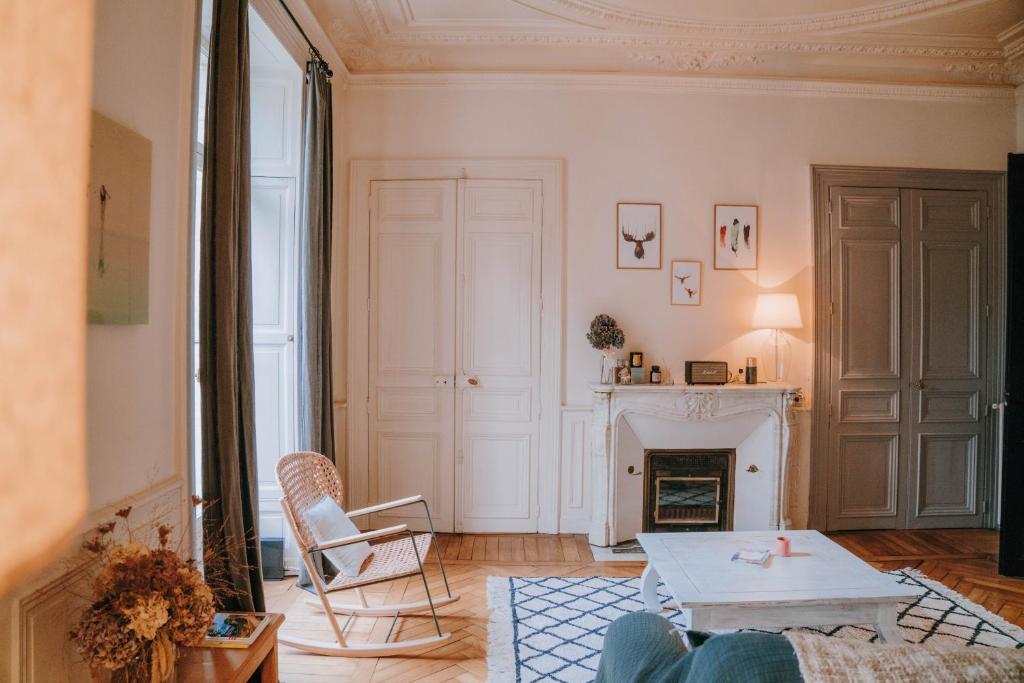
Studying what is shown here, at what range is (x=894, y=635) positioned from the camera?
2432 millimetres

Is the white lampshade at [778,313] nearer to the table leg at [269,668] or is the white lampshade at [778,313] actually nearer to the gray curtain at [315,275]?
the gray curtain at [315,275]

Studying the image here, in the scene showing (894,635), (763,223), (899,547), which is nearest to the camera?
(894,635)

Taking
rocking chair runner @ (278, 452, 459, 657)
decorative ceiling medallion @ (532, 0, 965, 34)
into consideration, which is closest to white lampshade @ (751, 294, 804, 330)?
decorative ceiling medallion @ (532, 0, 965, 34)

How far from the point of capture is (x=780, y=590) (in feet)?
8.04

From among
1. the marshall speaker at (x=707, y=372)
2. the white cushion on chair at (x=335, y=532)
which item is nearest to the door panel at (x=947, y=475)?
the marshall speaker at (x=707, y=372)

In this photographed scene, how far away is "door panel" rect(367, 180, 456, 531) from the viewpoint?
168 inches

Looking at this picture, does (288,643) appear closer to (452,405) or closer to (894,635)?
(452,405)

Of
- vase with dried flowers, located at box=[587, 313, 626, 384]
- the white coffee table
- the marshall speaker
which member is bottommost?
the white coffee table

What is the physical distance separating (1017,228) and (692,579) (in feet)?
10.2

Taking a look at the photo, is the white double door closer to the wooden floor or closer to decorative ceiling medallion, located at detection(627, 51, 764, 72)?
the wooden floor

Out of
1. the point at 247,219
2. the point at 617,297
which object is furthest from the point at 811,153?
the point at 247,219

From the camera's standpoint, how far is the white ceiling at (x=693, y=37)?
370 centimetres

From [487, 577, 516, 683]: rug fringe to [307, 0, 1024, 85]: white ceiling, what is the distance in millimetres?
3498

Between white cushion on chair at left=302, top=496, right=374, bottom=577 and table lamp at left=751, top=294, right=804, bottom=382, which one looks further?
table lamp at left=751, top=294, right=804, bottom=382
